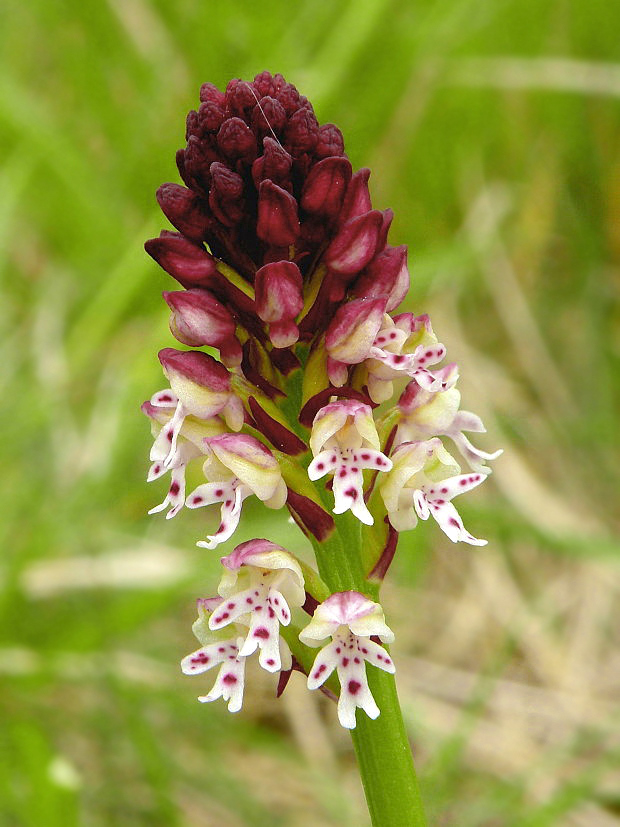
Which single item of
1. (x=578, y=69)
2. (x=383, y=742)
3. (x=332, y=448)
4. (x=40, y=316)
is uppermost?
(x=578, y=69)

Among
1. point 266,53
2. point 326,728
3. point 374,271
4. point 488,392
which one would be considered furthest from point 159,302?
point 374,271

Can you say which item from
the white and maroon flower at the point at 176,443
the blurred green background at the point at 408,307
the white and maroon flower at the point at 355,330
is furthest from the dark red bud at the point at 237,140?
the blurred green background at the point at 408,307

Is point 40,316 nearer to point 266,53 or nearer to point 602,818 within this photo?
point 266,53

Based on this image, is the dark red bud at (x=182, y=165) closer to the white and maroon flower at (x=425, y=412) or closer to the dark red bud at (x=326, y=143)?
the dark red bud at (x=326, y=143)

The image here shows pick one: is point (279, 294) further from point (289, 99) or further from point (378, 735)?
point (378, 735)

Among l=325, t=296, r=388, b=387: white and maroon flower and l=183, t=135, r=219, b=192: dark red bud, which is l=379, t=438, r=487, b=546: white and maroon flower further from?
l=183, t=135, r=219, b=192: dark red bud
